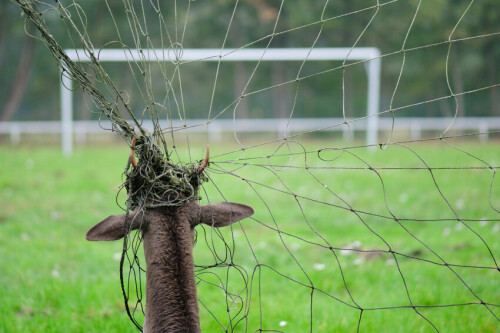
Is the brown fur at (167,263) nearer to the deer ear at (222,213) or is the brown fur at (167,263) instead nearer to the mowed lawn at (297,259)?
the deer ear at (222,213)

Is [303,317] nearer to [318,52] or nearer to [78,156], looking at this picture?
[78,156]

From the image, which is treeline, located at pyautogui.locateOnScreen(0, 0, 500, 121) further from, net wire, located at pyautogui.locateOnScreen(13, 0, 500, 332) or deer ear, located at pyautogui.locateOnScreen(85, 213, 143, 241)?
deer ear, located at pyautogui.locateOnScreen(85, 213, 143, 241)

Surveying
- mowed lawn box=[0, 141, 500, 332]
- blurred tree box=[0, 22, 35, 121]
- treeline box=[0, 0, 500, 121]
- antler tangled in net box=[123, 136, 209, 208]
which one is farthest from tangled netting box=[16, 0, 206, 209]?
blurred tree box=[0, 22, 35, 121]

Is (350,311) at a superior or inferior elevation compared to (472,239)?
inferior

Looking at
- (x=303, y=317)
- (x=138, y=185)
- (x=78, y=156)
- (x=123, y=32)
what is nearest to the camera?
(x=138, y=185)

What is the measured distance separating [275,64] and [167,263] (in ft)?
90.7

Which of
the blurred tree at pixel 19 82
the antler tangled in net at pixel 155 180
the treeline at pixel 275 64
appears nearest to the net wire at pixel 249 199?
the antler tangled in net at pixel 155 180

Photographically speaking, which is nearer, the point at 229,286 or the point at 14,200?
the point at 229,286

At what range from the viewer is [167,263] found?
2.44 m

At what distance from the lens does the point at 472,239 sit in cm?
606

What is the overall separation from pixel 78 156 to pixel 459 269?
42.5 ft

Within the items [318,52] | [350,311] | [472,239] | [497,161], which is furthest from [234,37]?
[350,311]

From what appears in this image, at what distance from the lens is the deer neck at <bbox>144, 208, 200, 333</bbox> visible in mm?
2410

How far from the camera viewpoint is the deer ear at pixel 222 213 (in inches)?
104
